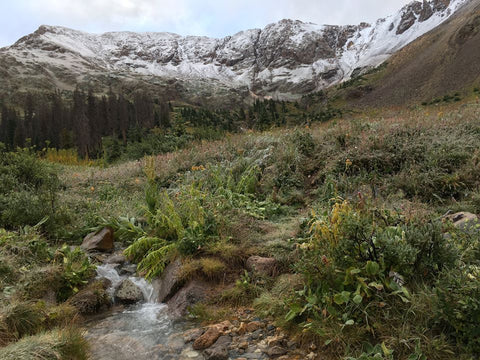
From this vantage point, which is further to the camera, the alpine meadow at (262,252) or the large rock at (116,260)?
the large rock at (116,260)

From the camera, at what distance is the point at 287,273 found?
3828mm

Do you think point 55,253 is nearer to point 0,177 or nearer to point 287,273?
point 287,273

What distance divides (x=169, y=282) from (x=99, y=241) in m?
2.32

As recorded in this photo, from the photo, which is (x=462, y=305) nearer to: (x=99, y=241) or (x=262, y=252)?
(x=262, y=252)

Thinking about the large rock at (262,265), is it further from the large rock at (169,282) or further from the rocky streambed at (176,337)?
the large rock at (169,282)

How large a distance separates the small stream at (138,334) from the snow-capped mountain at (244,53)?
110 m

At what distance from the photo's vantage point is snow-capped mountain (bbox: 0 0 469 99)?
124m

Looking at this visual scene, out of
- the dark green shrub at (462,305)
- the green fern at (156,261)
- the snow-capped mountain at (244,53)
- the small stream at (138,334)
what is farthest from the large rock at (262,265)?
the snow-capped mountain at (244,53)

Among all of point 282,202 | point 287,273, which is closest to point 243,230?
point 287,273

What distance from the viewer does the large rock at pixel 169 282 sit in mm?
4172

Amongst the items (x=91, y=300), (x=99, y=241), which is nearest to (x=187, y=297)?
(x=91, y=300)

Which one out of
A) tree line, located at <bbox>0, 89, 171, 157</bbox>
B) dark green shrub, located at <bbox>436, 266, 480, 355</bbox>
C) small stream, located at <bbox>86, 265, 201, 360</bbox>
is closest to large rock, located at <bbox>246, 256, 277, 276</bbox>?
small stream, located at <bbox>86, 265, 201, 360</bbox>

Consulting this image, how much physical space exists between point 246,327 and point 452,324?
1.79m

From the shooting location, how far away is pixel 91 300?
4090 millimetres
